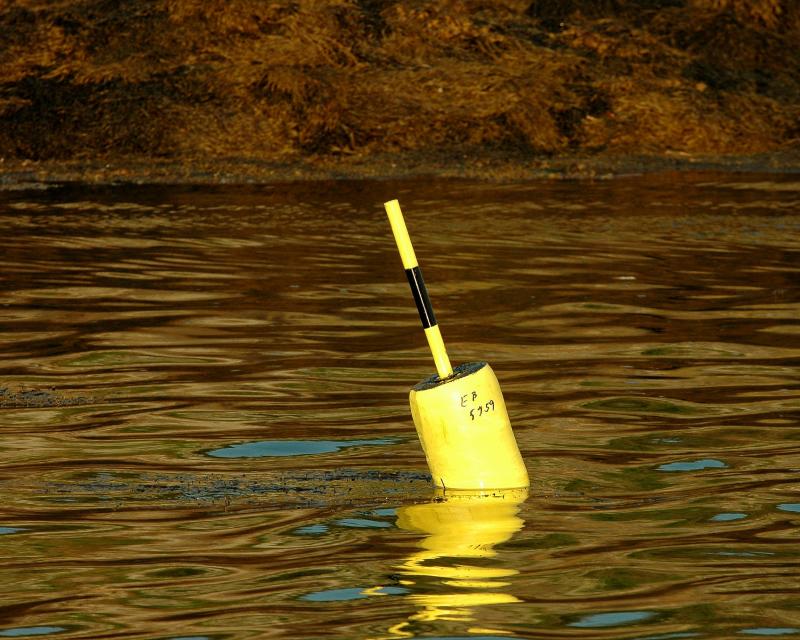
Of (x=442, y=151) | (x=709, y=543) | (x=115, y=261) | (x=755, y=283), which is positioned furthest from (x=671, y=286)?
(x=442, y=151)

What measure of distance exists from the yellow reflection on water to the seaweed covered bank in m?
12.4

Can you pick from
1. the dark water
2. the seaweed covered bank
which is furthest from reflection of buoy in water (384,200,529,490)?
the seaweed covered bank

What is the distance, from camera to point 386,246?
549 inches

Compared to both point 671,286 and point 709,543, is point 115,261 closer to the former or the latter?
point 671,286

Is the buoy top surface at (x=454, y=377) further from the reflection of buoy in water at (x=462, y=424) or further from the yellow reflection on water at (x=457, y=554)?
the yellow reflection on water at (x=457, y=554)

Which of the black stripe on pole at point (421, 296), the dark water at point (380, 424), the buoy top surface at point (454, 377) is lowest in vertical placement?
the dark water at point (380, 424)

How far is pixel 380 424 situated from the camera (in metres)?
7.78

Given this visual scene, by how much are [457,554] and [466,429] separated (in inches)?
25.2

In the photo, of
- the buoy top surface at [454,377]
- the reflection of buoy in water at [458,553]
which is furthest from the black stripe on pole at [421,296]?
the reflection of buoy in water at [458,553]

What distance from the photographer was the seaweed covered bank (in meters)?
19.5

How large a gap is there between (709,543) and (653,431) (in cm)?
203

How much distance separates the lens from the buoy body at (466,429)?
5.92 meters

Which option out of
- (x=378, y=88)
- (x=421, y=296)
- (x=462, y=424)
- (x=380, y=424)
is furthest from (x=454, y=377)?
(x=378, y=88)

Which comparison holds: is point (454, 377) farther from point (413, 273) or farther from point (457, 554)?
point (457, 554)
